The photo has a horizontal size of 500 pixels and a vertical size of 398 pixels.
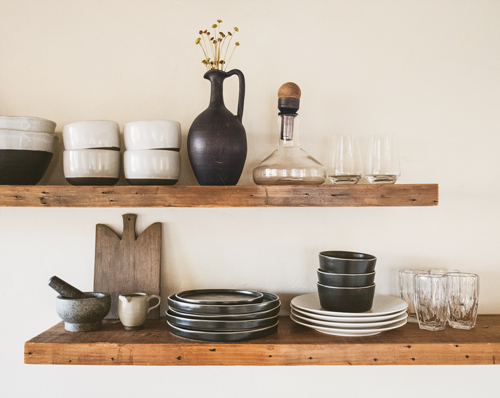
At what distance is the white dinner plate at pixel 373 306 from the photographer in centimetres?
94

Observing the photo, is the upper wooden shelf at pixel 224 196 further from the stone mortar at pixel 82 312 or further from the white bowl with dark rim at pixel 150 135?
the stone mortar at pixel 82 312

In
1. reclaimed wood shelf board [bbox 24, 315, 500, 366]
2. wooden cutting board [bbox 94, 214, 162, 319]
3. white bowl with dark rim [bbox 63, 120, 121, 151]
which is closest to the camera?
reclaimed wood shelf board [bbox 24, 315, 500, 366]

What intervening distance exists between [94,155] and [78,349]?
473mm

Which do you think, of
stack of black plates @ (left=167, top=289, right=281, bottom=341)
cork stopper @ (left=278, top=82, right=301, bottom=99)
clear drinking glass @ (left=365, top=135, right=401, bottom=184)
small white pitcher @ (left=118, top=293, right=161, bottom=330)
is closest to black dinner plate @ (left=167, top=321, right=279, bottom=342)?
stack of black plates @ (left=167, top=289, right=281, bottom=341)

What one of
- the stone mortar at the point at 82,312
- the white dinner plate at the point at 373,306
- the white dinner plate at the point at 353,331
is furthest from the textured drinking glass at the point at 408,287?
the stone mortar at the point at 82,312

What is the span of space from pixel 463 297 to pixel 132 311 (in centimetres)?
86

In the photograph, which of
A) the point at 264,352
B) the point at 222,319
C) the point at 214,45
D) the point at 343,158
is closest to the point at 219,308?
the point at 222,319

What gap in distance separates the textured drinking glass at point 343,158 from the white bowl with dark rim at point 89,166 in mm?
587

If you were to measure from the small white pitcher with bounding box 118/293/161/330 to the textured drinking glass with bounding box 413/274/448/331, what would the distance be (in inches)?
28.4

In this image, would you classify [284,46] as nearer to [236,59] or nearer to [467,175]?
[236,59]

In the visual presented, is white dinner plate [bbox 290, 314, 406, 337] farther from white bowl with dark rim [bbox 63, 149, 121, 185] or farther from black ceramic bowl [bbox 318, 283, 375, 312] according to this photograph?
white bowl with dark rim [bbox 63, 149, 121, 185]

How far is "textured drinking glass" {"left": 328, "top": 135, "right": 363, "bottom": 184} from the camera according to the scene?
1021mm

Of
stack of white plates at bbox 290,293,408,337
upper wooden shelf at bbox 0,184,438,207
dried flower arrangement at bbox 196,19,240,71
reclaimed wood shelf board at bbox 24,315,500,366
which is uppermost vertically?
dried flower arrangement at bbox 196,19,240,71
